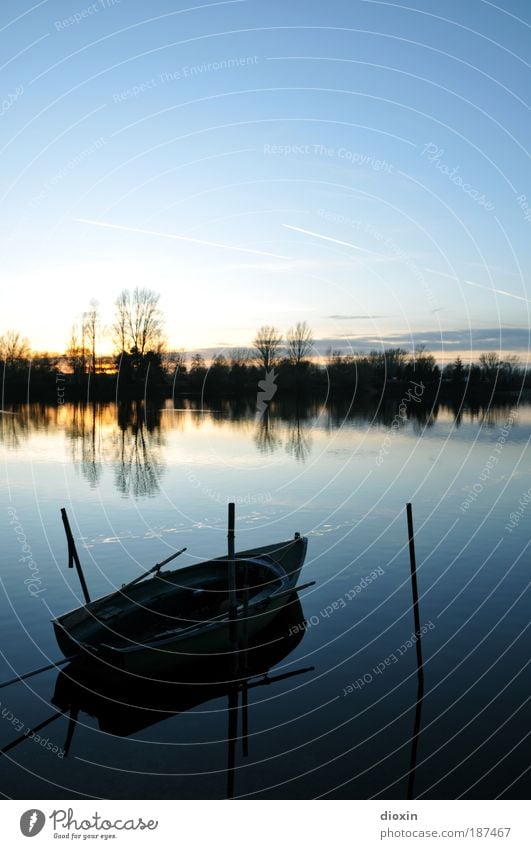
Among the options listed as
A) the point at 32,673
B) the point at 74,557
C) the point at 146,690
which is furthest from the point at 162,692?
the point at 74,557

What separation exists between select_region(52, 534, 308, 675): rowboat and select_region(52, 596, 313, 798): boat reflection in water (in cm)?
46

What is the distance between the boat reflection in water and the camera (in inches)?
709

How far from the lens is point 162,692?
19.3m

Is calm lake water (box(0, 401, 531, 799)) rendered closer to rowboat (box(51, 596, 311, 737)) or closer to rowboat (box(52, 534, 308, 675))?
rowboat (box(51, 596, 311, 737))

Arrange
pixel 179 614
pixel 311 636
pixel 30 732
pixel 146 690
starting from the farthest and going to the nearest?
pixel 311 636 < pixel 179 614 < pixel 146 690 < pixel 30 732

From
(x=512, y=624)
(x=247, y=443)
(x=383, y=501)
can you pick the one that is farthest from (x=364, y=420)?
(x=512, y=624)

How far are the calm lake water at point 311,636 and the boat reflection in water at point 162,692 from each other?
0.08 metres

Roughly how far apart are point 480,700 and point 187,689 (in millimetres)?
7596
